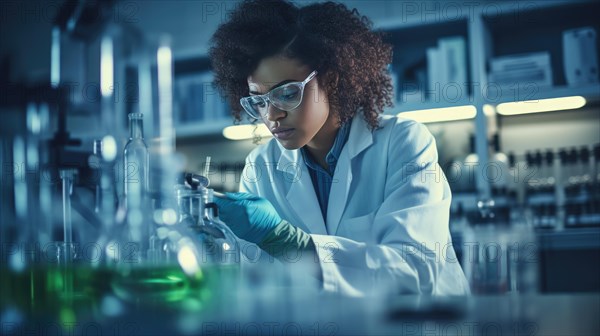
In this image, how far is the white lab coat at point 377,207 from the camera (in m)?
1.34

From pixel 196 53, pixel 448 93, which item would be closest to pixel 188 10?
pixel 196 53

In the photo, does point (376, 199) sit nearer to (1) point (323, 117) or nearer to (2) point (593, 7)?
(1) point (323, 117)

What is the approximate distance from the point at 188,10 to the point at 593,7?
2.38 metres

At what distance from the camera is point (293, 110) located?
160cm

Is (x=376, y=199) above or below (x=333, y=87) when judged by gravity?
below

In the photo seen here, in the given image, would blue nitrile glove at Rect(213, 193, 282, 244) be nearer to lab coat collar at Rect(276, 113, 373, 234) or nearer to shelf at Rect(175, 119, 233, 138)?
lab coat collar at Rect(276, 113, 373, 234)

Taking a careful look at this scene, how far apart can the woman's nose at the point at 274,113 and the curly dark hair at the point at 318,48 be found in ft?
0.58

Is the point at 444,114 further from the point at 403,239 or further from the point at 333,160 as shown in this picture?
the point at 403,239

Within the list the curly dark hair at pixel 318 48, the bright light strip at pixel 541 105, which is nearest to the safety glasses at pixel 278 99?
the curly dark hair at pixel 318 48

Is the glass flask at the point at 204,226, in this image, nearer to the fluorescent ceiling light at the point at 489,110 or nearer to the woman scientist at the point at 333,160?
the woman scientist at the point at 333,160

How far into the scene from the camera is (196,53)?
150 inches

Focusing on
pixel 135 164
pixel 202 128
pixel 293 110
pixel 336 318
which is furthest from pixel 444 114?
pixel 336 318

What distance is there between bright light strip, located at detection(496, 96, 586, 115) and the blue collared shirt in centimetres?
170

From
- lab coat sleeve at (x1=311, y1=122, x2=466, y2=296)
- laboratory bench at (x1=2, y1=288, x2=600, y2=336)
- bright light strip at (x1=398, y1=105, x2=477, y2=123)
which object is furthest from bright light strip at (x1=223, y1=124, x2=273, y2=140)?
laboratory bench at (x1=2, y1=288, x2=600, y2=336)
